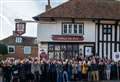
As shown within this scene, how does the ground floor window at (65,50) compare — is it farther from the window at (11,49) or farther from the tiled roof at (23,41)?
the tiled roof at (23,41)

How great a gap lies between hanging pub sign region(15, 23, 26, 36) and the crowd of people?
882 centimetres

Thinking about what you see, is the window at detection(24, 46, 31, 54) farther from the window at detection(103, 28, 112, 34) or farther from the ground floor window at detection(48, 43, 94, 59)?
the window at detection(103, 28, 112, 34)

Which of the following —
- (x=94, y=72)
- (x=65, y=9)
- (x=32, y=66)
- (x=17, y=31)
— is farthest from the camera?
(x=65, y=9)

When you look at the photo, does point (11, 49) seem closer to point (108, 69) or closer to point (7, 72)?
point (108, 69)

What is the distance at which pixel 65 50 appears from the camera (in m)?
43.0

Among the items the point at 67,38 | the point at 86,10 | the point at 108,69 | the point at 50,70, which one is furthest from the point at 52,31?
the point at 50,70

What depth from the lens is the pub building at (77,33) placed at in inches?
1689

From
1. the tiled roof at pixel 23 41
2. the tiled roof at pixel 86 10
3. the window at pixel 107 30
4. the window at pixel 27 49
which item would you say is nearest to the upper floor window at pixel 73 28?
the tiled roof at pixel 86 10

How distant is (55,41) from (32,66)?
11220 millimetres

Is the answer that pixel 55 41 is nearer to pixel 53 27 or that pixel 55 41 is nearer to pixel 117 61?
pixel 53 27

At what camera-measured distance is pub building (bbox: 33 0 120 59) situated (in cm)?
4291

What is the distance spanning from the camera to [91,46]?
43.3 meters

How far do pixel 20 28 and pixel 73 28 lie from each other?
5.13 m

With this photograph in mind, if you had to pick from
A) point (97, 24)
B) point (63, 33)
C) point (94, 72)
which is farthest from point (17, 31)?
point (94, 72)
